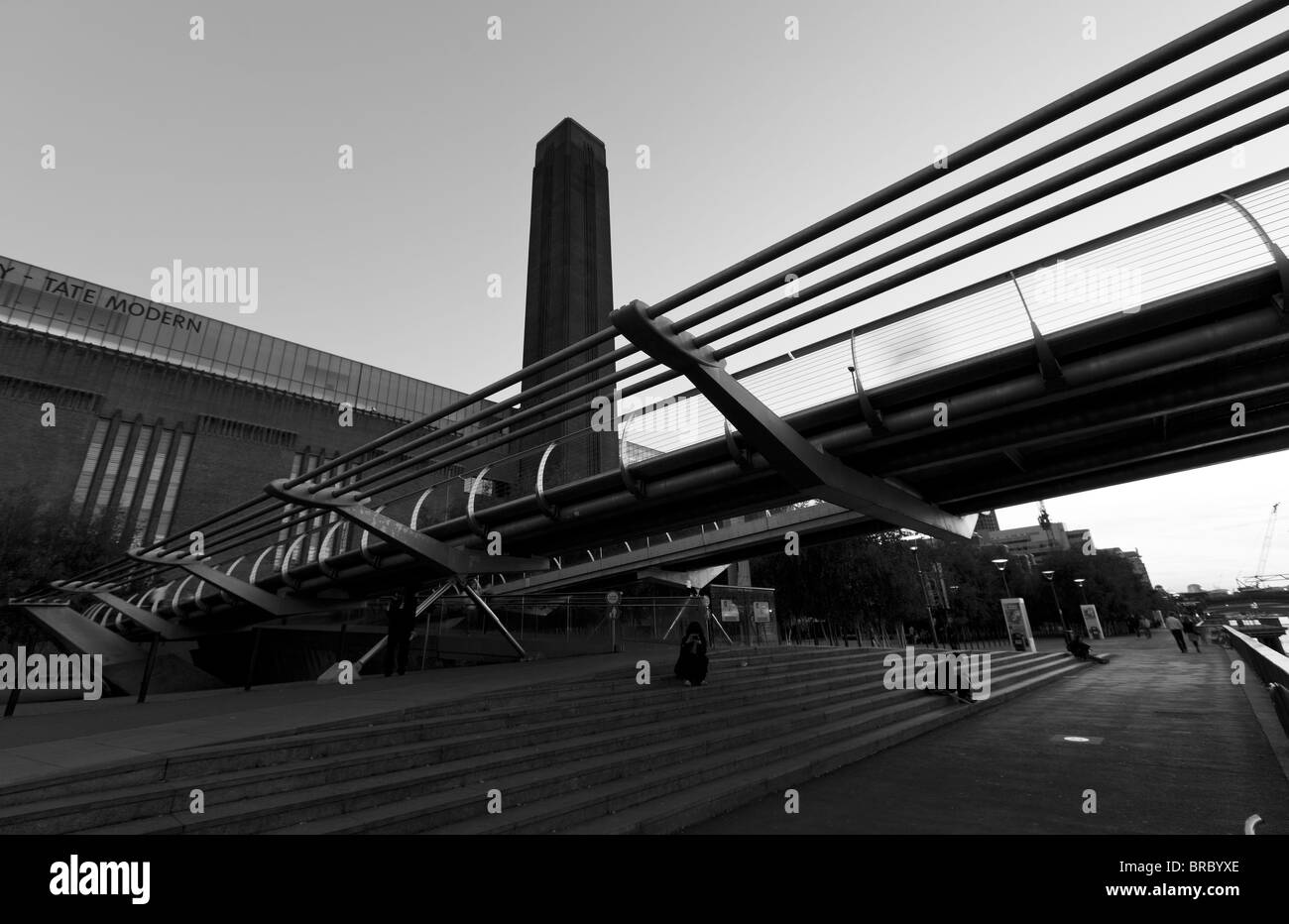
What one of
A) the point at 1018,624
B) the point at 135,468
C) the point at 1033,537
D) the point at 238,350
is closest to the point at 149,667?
the point at 1018,624

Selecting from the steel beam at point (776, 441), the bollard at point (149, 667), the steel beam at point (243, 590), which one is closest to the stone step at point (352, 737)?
the steel beam at point (776, 441)

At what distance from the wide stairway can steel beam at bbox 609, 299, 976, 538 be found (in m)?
3.86

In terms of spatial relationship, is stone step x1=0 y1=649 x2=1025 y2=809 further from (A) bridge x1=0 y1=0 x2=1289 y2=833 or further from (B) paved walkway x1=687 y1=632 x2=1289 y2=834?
(B) paved walkway x1=687 y1=632 x2=1289 y2=834

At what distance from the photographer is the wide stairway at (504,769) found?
16.1ft

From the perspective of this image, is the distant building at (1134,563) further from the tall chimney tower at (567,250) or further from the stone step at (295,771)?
the stone step at (295,771)

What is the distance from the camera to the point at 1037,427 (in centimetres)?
930

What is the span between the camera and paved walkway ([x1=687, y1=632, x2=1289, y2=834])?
5.61 metres

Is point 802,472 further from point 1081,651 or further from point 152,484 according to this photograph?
point 152,484

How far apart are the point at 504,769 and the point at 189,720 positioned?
15.8 feet

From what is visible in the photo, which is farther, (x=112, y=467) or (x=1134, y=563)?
(x=1134, y=563)

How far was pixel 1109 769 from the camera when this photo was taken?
7.47 meters

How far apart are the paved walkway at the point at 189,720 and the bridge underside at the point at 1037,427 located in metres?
3.98
